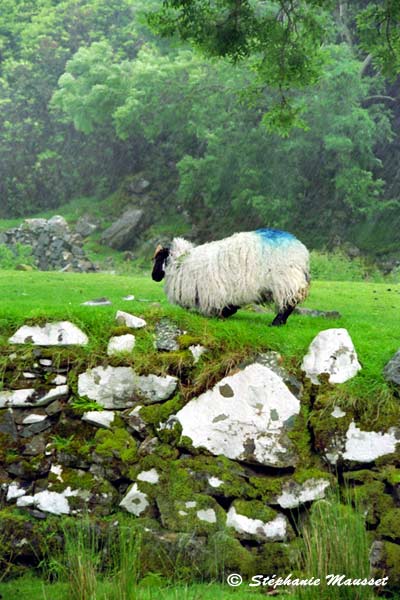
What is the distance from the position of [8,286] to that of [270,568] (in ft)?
25.9

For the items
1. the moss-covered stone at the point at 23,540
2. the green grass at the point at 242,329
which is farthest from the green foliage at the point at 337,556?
the moss-covered stone at the point at 23,540

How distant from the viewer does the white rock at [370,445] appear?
7.61m

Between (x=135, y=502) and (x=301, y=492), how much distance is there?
5.82 ft

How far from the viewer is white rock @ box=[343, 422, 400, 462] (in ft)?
25.0

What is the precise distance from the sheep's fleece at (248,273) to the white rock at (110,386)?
58.5 inches

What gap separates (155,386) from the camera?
8227 millimetres

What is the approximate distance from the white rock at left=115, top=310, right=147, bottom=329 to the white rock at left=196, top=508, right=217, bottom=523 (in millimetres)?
2327

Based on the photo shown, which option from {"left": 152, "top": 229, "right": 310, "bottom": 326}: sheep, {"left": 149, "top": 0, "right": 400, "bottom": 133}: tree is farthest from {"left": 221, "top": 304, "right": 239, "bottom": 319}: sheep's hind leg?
{"left": 149, "top": 0, "right": 400, "bottom": 133}: tree

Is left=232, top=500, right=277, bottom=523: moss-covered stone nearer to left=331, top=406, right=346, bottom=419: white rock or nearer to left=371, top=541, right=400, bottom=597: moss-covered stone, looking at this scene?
left=371, top=541, right=400, bottom=597: moss-covered stone

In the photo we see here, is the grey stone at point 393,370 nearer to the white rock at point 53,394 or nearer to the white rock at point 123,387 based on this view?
the white rock at point 123,387

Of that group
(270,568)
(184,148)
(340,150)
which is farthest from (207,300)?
(184,148)

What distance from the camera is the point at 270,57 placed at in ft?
44.5

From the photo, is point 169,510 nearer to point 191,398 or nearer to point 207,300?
point 191,398

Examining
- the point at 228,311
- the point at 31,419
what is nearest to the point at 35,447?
the point at 31,419
